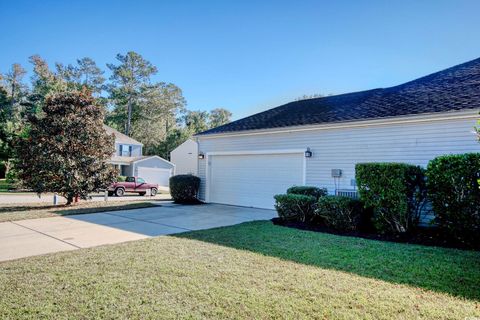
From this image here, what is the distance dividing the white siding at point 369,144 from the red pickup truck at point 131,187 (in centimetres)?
1055

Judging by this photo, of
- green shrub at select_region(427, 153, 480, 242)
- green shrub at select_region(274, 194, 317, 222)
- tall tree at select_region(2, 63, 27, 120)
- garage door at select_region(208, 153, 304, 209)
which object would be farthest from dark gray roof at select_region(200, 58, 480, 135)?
tall tree at select_region(2, 63, 27, 120)

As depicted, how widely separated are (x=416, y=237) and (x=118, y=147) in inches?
1157

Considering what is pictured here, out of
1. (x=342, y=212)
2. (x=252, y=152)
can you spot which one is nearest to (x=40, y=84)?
(x=252, y=152)

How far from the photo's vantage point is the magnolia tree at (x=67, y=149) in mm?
10613

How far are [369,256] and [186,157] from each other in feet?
98.9

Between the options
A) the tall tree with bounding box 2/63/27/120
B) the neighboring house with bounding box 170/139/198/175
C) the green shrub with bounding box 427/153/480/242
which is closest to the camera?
the green shrub with bounding box 427/153/480/242

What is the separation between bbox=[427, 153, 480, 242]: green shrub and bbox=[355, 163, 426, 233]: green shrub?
1.58 ft

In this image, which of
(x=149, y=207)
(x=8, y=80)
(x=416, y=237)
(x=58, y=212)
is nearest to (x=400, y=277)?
(x=416, y=237)

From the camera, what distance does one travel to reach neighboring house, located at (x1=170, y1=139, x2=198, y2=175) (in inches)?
1277

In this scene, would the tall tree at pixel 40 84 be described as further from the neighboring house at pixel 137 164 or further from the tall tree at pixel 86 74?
the neighboring house at pixel 137 164

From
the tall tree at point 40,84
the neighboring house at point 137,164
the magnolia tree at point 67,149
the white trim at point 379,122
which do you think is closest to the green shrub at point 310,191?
the white trim at point 379,122

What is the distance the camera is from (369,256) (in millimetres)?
4719

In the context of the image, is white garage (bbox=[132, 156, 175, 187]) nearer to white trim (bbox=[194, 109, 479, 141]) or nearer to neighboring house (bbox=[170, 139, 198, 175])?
neighboring house (bbox=[170, 139, 198, 175])

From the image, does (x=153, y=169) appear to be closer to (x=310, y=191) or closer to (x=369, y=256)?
(x=310, y=191)
